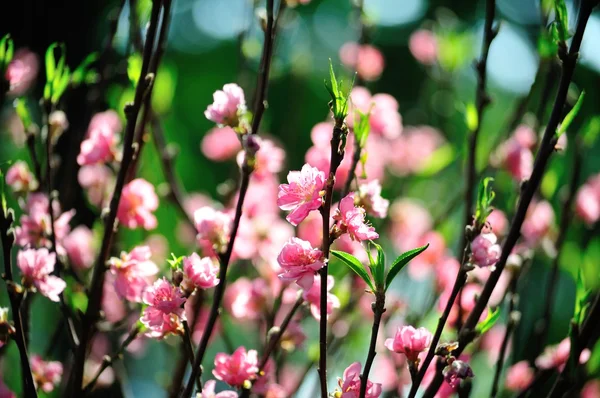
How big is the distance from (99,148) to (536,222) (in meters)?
0.86

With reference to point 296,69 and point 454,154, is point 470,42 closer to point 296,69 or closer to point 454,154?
point 454,154

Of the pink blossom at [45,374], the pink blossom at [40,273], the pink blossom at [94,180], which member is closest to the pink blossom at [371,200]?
the pink blossom at [40,273]

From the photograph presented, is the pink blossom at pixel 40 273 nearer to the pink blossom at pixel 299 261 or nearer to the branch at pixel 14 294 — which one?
the branch at pixel 14 294

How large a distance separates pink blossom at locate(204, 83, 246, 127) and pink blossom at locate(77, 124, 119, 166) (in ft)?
0.77

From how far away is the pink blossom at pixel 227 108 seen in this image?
30.9 inches

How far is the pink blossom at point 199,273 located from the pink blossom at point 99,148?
326 millimetres

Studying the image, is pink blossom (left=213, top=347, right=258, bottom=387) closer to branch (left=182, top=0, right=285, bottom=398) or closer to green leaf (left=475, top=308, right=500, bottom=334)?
branch (left=182, top=0, right=285, bottom=398)

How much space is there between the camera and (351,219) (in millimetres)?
653

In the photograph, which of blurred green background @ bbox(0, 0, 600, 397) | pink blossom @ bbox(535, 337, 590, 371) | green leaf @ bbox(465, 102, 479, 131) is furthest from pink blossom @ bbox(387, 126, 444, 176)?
pink blossom @ bbox(535, 337, 590, 371)

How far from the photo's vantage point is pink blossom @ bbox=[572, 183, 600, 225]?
1374 mm

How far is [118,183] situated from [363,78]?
715 millimetres

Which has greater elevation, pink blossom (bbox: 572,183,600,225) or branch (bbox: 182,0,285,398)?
pink blossom (bbox: 572,183,600,225)

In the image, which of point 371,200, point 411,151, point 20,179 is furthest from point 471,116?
point 20,179

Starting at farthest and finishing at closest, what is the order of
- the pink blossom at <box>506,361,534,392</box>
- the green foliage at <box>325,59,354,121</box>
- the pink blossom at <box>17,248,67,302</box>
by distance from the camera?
1. the pink blossom at <box>506,361,534,392</box>
2. the pink blossom at <box>17,248,67,302</box>
3. the green foliage at <box>325,59,354,121</box>
